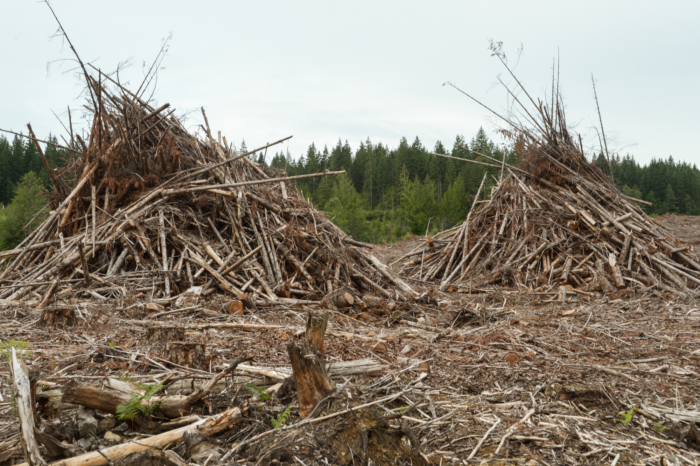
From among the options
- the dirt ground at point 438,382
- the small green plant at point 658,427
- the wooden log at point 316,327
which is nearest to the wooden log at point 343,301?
the dirt ground at point 438,382

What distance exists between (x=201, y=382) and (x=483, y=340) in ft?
8.26

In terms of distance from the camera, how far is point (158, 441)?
188cm

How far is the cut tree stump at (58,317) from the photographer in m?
4.11

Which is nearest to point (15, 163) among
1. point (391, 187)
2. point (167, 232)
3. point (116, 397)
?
point (391, 187)

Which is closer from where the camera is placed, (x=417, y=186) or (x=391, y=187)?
(x=417, y=186)

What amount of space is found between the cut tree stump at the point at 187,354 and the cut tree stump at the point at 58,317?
1.98 meters

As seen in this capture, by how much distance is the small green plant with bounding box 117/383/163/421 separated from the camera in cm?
201

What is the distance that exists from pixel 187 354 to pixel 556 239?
739 centimetres

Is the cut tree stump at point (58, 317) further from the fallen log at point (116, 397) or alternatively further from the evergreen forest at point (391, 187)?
the evergreen forest at point (391, 187)

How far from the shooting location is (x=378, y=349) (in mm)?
3531

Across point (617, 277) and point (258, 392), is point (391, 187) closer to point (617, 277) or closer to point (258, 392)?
point (617, 277)

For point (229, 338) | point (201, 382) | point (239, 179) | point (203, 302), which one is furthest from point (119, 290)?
point (201, 382)

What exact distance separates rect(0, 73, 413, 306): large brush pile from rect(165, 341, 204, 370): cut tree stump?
221cm

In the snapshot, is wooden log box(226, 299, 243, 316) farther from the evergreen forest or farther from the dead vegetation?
the evergreen forest
